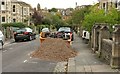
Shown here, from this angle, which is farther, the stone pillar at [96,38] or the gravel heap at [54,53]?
the stone pillar at [96,38]

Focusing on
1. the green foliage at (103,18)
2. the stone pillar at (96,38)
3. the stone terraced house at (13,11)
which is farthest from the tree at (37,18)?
the stone pillar at (96,38)

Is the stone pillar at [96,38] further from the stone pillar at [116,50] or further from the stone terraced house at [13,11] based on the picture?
the stone terraced house at [13,11]

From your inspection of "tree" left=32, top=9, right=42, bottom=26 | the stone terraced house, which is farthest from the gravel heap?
"tree" left=32, top=9, right=42, bottom=26

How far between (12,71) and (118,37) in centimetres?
463

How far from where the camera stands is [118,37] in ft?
46.6

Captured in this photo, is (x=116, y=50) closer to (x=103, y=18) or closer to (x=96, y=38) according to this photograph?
(x=96, y=38)

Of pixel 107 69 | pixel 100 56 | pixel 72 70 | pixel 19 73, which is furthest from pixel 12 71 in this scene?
pixel 100 56

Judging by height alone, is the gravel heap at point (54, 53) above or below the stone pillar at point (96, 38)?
below

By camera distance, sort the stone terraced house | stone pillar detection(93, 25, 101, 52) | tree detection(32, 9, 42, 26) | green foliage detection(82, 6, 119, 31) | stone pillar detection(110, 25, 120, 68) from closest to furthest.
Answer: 1. stone pillar detection(110, 25, 120, 68)
2. stone pillar detection(93, 25, 101, 52)
3. green foliage detection(82, 6, 119, 31)
4. the stone terraced house
5. tree detection(32, 9, 42, 26)

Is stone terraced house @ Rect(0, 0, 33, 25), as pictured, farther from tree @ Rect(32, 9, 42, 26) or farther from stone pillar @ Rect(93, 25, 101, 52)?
stone pillar @ Rect(93, 25, 101, 52)

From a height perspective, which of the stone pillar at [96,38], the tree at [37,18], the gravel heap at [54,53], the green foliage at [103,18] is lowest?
the gravel heap at [54,53]

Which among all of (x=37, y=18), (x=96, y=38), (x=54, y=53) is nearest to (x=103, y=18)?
(x=96, y=38)

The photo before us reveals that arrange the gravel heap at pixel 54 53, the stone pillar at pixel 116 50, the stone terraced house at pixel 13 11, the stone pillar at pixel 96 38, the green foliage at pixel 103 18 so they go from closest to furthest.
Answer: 1. the stone pillar at pixel 116 50
2. the gravel heap at pixel 54 53
3. the stone pillar at pixel 96 38
4. the green foliage at pixel 103 18
5. the stone terraced house at pixel 13 11

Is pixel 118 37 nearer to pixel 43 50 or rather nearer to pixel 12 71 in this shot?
pixel 12 71
